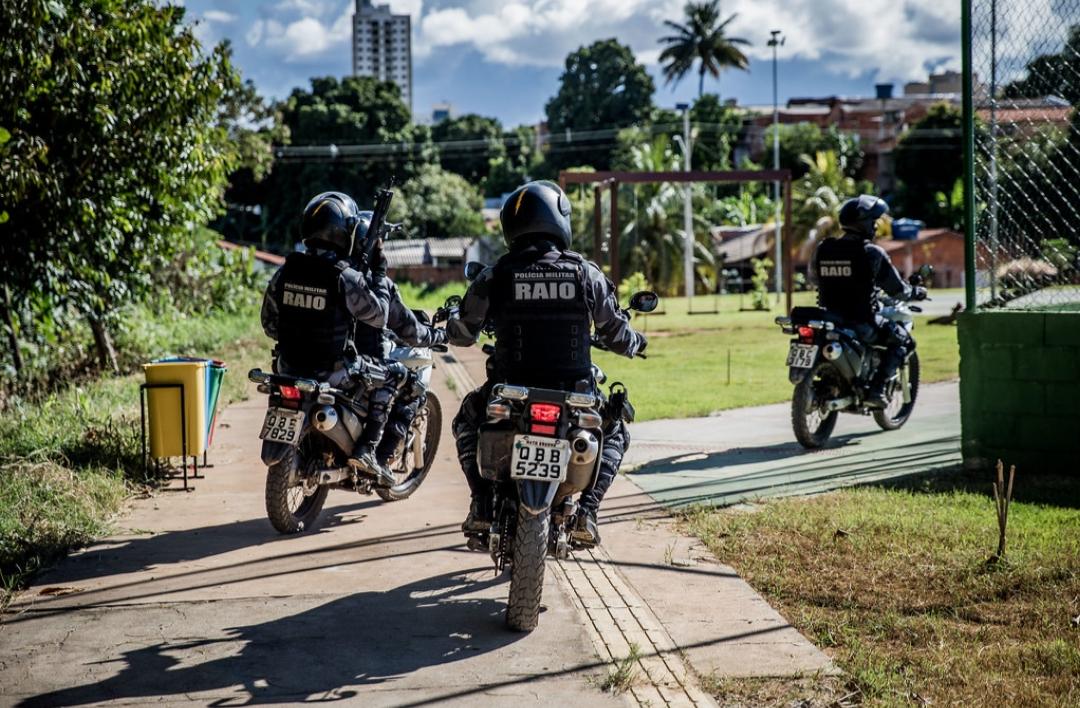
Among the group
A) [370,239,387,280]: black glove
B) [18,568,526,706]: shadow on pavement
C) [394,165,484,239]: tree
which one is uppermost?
[394,165,484,239]: tree

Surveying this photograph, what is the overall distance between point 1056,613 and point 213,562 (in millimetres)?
4129

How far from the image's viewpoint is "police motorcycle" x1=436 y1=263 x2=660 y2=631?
5.32 metres

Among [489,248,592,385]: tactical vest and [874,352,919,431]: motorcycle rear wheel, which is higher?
[489,248,592,385]: tactical vest

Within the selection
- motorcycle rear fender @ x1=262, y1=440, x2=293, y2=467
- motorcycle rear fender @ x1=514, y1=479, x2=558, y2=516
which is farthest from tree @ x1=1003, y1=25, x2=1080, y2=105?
motorcycle rear fender @ x1=262, y1=440, x2=293, y2=467

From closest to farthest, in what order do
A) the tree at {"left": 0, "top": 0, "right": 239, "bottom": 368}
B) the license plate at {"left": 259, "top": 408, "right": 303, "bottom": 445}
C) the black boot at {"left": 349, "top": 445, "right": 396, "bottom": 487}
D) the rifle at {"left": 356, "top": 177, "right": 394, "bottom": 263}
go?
the license plate at {"left": 259, "top": 408, "right": 303, "bottom": 445} → the black boot at {"left": 349, "top": 445, "right": 396, "bottom": 487} → the rifle at {"left": 356, "top": 177, "right": 394, "bottom": 263} → the tree at {"left": 0, "top": 0, "right": 239, "bottom": 368}

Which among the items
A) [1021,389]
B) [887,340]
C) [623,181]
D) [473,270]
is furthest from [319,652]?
[623,181]

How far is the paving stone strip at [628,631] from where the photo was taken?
4633 millimetres

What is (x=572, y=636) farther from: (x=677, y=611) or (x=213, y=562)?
(x=213, y=562)

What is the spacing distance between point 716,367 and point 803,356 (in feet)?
24.0

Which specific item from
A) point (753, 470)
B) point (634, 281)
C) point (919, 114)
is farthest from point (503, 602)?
point (919, 114)

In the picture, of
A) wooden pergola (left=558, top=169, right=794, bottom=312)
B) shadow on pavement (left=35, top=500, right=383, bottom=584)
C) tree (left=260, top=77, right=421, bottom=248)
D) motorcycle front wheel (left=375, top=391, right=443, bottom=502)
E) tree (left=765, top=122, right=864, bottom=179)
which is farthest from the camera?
tree (left=765, top=122, right=864, bottom=179)

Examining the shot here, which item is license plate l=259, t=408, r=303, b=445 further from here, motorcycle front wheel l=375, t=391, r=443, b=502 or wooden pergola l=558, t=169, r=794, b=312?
wooden pergola l=558, t=169, r=794, b=312

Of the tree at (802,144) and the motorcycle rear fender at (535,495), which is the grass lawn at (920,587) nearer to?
the motorcycle rear fender at (535,495)

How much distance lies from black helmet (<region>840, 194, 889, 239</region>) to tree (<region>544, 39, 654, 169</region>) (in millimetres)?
68952
